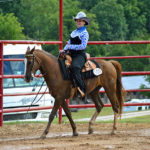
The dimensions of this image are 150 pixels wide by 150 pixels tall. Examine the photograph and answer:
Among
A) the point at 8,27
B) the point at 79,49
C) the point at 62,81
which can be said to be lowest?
the point at 8,27

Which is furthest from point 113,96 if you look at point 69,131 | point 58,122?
point 58,122

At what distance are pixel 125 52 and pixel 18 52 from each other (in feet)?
151

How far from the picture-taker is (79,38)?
8.35 meters

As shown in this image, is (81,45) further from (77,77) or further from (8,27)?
(8,27)

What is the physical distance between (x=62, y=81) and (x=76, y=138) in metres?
1.07

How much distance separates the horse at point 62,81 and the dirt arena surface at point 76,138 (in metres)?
0.32

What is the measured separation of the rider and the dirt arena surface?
1019mm

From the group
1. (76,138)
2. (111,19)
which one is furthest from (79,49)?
(111,19)

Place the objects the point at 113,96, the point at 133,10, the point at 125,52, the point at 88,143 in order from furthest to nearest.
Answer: the point at 133,10
the point at 125,52
the point at 113,96
the point at 88,143

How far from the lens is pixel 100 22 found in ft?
231

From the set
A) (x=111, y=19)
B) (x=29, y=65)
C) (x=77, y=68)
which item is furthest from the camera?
(x=111, y=19)

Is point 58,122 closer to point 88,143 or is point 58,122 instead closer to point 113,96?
point 113,96

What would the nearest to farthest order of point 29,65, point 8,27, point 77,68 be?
point 29,65
point 77,68
point 8,27

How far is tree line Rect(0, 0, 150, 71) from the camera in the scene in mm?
46900
